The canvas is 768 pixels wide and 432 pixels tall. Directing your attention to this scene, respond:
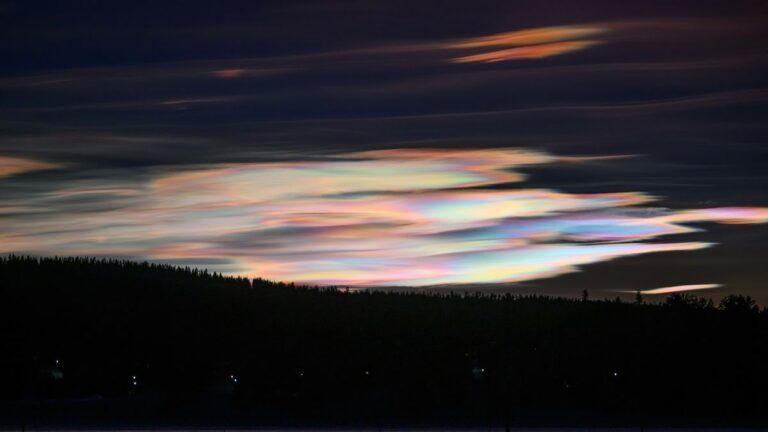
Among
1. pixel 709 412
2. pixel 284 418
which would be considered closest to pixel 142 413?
pixel 284 418

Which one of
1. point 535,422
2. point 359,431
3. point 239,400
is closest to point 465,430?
point 359,431

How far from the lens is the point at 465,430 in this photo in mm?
156875

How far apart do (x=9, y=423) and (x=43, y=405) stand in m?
14.8

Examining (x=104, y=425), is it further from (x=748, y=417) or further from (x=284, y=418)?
(x=748, y=417)

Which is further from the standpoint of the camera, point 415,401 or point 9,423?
point 415,401

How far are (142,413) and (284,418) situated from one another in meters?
17.6

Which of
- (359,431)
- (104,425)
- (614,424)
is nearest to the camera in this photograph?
(359,431)

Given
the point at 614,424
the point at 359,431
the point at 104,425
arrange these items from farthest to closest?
the point at 614,424, the point at 104,425, the point at 359,431

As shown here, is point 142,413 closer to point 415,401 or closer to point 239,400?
point 239,400

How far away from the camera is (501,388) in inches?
7810

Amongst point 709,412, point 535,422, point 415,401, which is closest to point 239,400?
point 415,401

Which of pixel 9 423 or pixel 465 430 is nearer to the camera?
pixel 465 430

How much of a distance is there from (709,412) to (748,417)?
5027mm

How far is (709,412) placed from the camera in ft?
656
